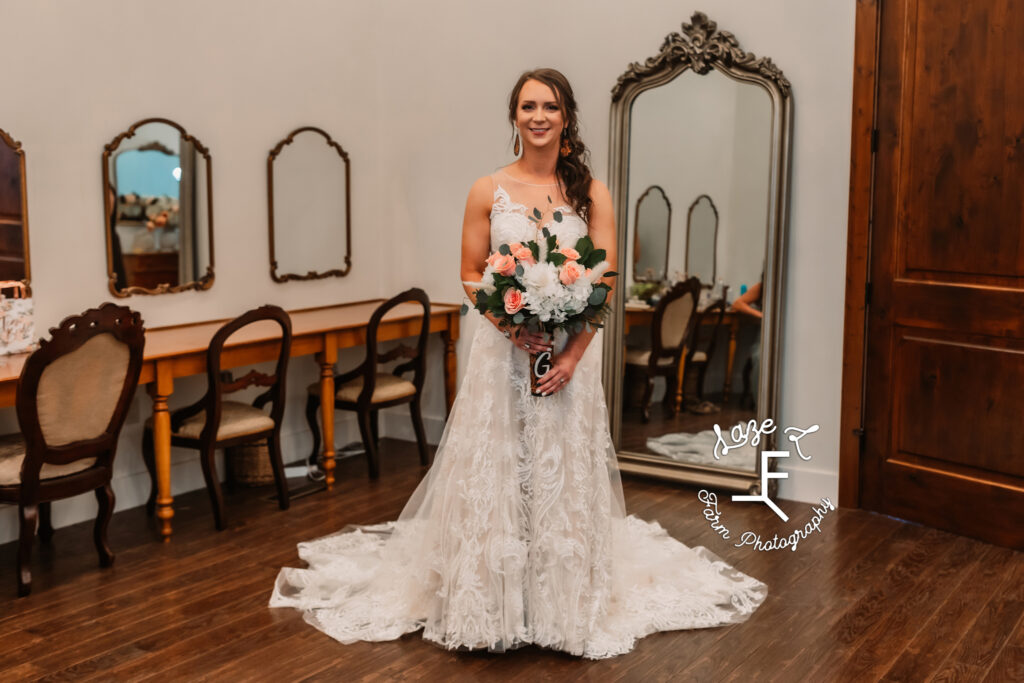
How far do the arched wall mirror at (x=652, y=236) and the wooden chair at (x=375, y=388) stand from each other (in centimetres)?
118

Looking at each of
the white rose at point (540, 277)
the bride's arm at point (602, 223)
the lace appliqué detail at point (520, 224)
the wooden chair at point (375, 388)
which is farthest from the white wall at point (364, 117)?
the white rose at point (540, 277)

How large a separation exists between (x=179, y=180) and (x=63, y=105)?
0.67 meters

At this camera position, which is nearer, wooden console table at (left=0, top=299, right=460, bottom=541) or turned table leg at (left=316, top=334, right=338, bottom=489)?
wooden console table at (left=0, top=299, right=460, bottom=541)

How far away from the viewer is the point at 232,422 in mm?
4723

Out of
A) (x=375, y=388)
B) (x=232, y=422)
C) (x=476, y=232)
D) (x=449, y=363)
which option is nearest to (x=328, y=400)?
(x=375, y=388)

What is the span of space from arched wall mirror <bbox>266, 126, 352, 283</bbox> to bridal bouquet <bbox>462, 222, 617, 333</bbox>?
2703 millimetres

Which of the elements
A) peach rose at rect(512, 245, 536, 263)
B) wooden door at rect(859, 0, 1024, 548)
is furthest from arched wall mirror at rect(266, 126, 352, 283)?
wooden door at rect(859, 0, 1024, 548)

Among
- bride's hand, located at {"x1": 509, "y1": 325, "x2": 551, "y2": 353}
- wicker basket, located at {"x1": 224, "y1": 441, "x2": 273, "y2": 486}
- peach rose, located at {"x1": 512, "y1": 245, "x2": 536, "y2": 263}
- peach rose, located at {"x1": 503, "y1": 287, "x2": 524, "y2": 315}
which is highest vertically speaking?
peach rose, located at {"x1": 512, "y1": 245, "x2": 536, "y2": 263}

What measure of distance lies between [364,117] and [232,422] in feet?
7.64

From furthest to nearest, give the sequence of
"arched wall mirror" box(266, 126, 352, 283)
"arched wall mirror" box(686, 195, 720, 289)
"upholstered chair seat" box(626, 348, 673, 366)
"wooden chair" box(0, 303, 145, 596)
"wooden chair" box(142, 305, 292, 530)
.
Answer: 1. "arched wall mirror" box(266, 126, 352, 283)
2. "upholstered chair seat" box(626, 348, 673, 366)
3. "arched wall mirror" box(686, 195, 720, 289)
4. "wooden chair" box(142, 305, 292, 530)
5. "wooden chair" box(0, 303, 145, 596)

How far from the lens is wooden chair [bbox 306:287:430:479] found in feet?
17.5

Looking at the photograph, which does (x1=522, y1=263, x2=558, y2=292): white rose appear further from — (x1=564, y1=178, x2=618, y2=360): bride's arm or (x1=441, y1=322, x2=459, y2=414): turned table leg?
(x1=441, y1=322, x2=459, y2=414): turned table leg

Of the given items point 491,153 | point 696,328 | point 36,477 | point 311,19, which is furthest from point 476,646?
point 311,19

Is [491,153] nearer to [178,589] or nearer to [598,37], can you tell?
[598,37]
